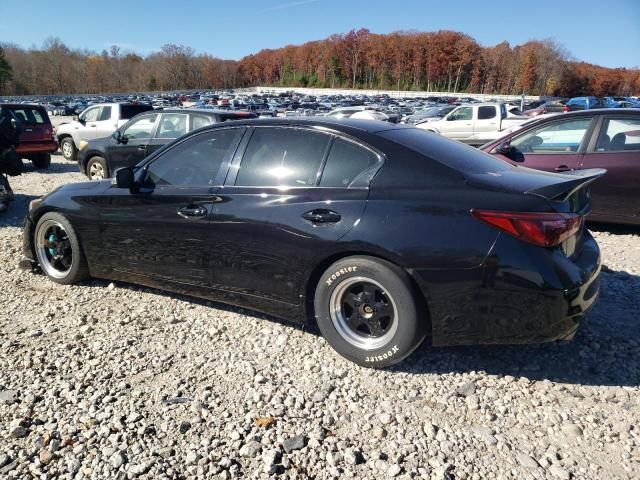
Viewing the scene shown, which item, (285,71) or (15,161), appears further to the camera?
(285,71)

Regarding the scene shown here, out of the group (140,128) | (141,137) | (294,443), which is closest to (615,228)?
(294,443)

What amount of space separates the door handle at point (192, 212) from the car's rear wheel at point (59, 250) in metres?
1.31

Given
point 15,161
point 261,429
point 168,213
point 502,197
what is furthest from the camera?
point 15,161

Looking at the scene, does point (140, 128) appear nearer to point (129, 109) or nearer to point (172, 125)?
point (172, 125)

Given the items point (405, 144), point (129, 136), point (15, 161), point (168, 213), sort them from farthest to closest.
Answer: point (129, 136) → point (15, 161) → point (168, 213) → point (405, 144)

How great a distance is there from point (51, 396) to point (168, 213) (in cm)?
150

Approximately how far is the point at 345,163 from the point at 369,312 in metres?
0.98

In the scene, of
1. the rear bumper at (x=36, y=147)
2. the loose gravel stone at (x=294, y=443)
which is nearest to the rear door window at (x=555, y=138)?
the loose gravel stone at (x=294, y=443)

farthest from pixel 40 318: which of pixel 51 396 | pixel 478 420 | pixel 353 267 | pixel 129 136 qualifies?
pixel 129 136

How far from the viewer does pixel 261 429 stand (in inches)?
98.4

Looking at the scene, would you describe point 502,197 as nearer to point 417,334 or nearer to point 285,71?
point 417,334

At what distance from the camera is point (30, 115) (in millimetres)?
12539

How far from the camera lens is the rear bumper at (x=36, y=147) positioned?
11906mm

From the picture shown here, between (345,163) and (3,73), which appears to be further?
(3,73)
